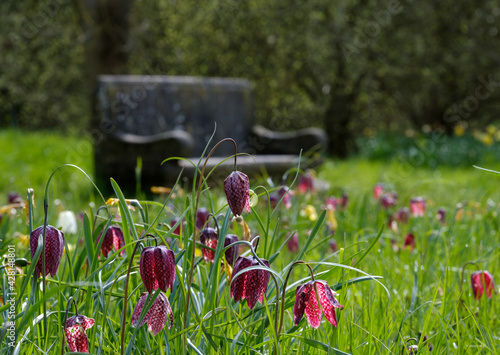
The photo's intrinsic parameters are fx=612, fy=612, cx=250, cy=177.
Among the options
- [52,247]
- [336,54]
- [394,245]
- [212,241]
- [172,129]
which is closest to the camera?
[52,247]

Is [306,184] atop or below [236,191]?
below

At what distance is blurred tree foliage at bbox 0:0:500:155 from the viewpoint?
8844mm

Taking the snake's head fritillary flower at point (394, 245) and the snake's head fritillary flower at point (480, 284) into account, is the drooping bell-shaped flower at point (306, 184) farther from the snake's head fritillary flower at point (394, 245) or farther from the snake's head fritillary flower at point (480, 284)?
the snake's head fritillary flower at point (480, 284)

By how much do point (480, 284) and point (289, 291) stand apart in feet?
2.04

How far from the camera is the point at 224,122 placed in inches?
228

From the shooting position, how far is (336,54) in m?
8.80

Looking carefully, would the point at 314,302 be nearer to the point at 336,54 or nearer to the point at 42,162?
the point at 42,162

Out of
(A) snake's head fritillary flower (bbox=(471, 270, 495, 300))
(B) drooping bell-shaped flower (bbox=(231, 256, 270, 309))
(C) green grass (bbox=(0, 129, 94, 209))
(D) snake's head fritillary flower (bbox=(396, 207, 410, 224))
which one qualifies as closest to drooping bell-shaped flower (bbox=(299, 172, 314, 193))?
(D) snake's head fritillary flower (bbox=(396, 207, 410, 224))

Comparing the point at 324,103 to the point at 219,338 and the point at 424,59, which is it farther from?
the point at 219,338

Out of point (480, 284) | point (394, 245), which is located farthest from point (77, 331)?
point (394, 245)

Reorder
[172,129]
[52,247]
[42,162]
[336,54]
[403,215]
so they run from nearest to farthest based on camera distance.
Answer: [52,247] → [403,215] → [172,129] → [42,162] → [336,54]

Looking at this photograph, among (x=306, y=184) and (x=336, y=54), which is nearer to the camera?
(x=306, y=184)

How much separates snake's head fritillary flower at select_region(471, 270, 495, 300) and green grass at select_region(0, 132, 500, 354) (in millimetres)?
42

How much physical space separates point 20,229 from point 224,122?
11.4ft
